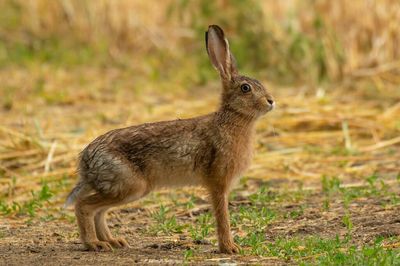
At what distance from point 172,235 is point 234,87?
3.80 feet

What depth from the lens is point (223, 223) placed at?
6.22 meters

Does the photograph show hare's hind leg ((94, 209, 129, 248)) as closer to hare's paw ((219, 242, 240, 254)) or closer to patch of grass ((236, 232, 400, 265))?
hare's paw ((219, 242, 240, 254))

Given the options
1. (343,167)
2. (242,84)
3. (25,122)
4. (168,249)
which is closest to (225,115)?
(242,84)

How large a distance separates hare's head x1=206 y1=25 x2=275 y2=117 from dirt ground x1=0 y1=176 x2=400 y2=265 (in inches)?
36.0

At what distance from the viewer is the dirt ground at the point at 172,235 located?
19.1 ft

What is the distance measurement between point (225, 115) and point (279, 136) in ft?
11.9

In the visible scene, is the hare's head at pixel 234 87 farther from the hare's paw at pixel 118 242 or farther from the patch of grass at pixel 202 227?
the hare's paw at pixel 118 242

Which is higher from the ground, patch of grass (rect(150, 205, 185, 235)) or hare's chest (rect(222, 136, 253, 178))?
hare's chest (rect(222, 136, 253, 178))

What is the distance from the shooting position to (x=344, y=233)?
258 inches

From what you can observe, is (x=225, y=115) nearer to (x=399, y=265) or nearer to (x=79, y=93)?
(x=399, y=265)

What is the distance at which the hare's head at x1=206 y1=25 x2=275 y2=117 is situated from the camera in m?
6.42

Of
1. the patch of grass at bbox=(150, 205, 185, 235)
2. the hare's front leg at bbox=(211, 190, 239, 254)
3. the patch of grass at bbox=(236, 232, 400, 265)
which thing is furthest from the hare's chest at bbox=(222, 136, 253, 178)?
the patch of grass at bbox=(150, 205, 185, 235)

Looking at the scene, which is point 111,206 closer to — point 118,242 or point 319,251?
point 118,242

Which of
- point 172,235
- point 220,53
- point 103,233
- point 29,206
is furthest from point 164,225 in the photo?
point 220,53
